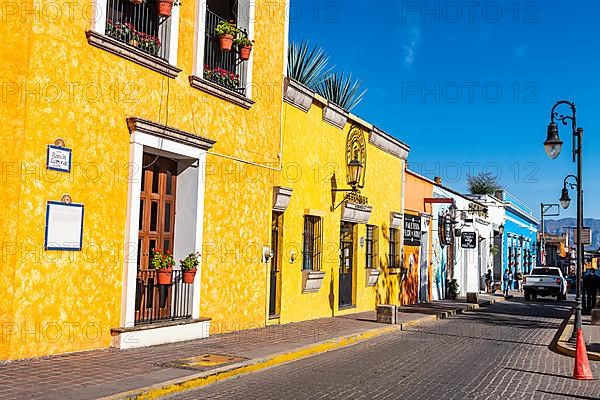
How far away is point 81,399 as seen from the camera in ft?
23.1

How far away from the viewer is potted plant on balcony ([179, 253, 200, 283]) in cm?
1197

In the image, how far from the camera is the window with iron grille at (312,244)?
17234 millimetres

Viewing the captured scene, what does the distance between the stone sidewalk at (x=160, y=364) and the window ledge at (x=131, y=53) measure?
4.43 meters

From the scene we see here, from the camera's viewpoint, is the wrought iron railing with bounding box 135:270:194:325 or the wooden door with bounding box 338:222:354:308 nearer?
the wrought iron railing with bounding box 135:270:194:325

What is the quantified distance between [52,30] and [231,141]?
190 inches

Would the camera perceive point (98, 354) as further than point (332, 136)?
No

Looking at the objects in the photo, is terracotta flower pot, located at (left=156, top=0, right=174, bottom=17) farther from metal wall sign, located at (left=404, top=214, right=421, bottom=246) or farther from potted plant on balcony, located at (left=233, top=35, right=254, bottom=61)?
metal wall sign, located at (left=404, top=214, right=421, bottom=246)

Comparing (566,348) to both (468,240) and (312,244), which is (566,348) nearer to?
(312,244)

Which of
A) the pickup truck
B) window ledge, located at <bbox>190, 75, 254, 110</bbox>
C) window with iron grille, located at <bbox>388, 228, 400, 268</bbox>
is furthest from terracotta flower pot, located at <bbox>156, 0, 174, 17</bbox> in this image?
the pickup truck

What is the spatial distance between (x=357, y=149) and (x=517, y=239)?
37.8m

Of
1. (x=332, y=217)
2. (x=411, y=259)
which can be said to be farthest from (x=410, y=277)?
(x=332, y=217)

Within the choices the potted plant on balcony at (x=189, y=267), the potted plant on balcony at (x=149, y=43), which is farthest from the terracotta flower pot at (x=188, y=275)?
the potted plant on balcony at (x=149, y=43)

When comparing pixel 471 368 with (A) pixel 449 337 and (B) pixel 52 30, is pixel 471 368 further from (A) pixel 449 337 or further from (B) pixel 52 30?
(B) pixel 52 30

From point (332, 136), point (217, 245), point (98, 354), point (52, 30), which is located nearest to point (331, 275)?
point (332, 136)
